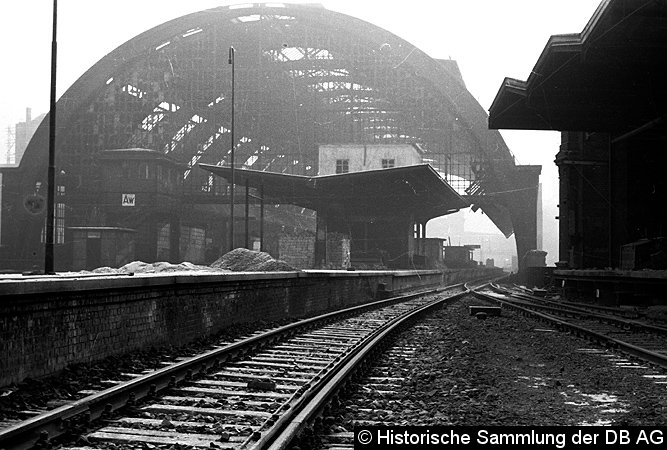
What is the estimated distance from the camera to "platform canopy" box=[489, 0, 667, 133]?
1575 centimetres

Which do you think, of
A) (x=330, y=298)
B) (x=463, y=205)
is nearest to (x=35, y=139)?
(x=463, y=205)

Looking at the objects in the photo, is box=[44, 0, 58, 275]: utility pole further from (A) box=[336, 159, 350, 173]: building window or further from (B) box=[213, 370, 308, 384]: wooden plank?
(A) box=[336, 159, 350, 173]: building window

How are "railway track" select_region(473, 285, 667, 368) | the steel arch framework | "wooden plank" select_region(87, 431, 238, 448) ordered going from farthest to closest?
the steel arch framework
"railway track" select_region(473, 285, 667, 368)
"wooden plank" select_region(87, 431, 238, 448)

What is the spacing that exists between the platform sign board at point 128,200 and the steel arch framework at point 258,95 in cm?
290

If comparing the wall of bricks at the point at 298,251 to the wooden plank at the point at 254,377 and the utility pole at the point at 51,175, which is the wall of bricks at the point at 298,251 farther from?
the wooden plank at the point at 254,377

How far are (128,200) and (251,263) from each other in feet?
87.6

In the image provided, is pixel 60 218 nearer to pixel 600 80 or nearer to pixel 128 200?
pixel 128 200

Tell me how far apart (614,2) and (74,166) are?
43875 millimetres

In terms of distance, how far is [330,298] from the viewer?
2006cm

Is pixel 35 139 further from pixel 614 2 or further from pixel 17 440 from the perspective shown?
pixel 17 440

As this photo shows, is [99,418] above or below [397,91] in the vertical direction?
below

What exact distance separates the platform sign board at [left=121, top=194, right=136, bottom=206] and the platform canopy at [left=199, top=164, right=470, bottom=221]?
1056 centimetres

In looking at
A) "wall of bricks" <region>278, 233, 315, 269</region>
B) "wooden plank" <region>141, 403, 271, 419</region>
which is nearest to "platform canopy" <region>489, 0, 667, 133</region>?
"wooden plank" <region>141, 403, 271, 419</region>

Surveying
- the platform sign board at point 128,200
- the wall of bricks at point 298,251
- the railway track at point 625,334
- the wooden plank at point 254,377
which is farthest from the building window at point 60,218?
the wooden plank at point 254,377
